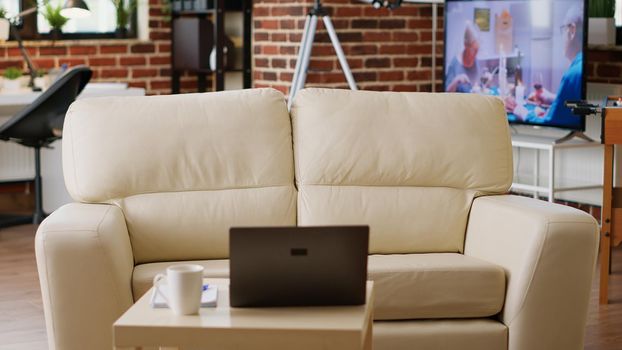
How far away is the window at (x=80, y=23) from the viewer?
6613 millimetres

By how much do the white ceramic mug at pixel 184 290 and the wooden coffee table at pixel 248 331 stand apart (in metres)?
0.02

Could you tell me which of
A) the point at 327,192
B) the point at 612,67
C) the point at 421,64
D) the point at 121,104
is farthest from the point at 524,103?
the point at 121,104

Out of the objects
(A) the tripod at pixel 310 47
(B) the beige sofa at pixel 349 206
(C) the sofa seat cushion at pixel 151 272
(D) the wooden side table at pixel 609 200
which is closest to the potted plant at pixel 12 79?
(A) the tripod at pixel 310 47

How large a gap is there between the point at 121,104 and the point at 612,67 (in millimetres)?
2961

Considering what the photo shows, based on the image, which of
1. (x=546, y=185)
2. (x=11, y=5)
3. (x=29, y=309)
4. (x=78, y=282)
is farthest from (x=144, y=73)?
(x=78, y=282)

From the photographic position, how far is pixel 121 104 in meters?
3.43

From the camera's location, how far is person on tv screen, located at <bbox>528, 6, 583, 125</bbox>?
505cm

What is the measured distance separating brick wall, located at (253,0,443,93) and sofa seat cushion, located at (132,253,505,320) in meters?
2.87

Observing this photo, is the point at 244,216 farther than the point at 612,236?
No

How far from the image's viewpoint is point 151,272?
3080 millimetres

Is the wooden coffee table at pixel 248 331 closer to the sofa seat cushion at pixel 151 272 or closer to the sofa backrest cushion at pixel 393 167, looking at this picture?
the sofa seat cushion at pixel 151 272

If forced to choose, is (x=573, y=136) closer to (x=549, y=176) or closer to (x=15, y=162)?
(x=549, y=176)

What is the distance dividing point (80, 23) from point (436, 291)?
4.40 metres

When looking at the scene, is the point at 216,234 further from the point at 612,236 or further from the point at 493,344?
the point at 612,236
